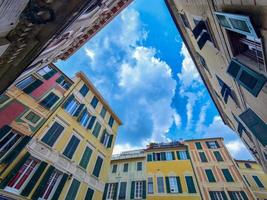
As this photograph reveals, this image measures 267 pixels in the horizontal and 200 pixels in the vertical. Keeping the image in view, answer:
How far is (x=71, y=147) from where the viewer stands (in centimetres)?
1280

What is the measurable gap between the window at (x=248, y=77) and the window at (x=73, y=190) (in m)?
12.9

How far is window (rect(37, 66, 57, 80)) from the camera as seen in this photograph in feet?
40.8

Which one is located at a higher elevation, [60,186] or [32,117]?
[32,117]

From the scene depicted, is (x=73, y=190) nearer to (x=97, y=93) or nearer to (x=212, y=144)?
(x=97, y=93)

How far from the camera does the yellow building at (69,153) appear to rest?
905 cm

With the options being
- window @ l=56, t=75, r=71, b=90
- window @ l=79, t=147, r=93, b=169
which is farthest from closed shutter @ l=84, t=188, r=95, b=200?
window @ l=56, t=75, r=71, b=90

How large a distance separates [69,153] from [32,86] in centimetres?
601

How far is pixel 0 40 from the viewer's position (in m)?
3.33

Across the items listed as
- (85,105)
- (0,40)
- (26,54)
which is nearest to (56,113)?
(85,105)

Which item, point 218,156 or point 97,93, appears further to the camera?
point 218,156

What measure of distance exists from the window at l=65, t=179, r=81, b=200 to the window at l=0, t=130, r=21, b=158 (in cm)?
534

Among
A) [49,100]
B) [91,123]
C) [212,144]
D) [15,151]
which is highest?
[212,144]

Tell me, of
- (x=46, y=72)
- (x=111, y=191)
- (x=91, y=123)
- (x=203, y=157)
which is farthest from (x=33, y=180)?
(x=203, y=157)

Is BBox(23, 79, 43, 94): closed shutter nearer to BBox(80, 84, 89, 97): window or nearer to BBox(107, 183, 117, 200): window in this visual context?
BBox(80, 84, 89, 97): window
